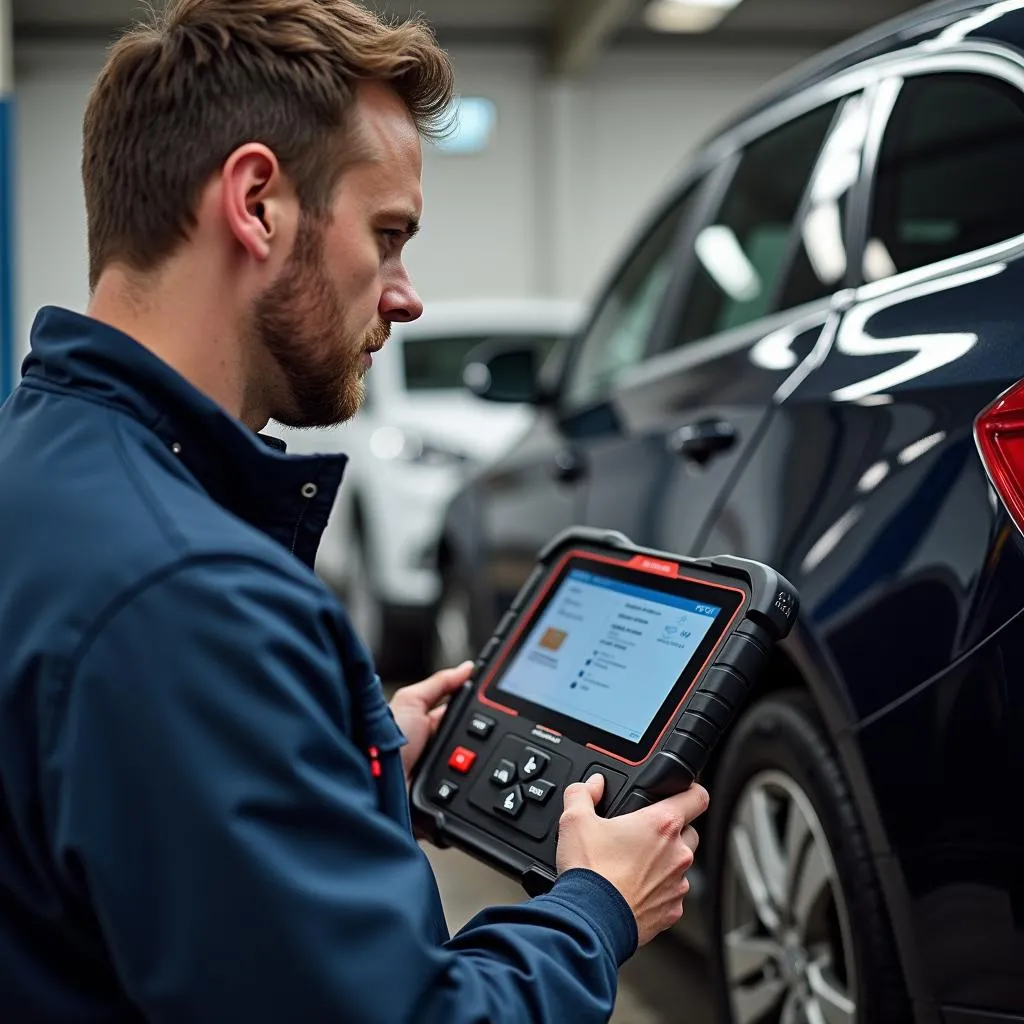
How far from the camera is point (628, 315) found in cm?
318

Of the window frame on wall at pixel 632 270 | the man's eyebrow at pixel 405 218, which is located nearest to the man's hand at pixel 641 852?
the man's eyebrow at pixel 405 218

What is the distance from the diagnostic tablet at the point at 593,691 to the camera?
1339 mm

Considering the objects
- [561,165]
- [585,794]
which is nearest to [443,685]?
[585,794]

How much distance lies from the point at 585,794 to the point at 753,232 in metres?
1.51

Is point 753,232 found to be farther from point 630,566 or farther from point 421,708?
point 421,708

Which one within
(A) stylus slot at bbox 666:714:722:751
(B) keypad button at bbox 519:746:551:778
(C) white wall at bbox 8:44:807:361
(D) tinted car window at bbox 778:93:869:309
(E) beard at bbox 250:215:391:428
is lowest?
(B) keypad button at bbox 519:746:551:778

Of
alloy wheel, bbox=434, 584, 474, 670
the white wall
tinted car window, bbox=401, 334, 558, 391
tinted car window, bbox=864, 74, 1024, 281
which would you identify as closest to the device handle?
tinted car window, bbox=864, 74, 1024, 281

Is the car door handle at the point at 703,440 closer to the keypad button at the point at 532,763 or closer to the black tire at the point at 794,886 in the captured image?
the black tire at the point at 794,886

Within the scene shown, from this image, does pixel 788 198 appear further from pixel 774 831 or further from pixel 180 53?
pixel 180 53

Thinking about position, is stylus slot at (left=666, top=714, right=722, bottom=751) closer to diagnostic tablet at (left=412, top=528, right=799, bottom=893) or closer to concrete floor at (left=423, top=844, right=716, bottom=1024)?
diagnostic tablet at (left=412, top=528, right=799, bottom=893)

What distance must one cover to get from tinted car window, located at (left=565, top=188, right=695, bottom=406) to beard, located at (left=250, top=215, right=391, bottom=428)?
162 cm

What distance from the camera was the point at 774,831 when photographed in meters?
2.00

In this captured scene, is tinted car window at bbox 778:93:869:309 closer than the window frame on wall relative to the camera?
Yes

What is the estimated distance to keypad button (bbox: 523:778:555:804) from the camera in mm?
1443
